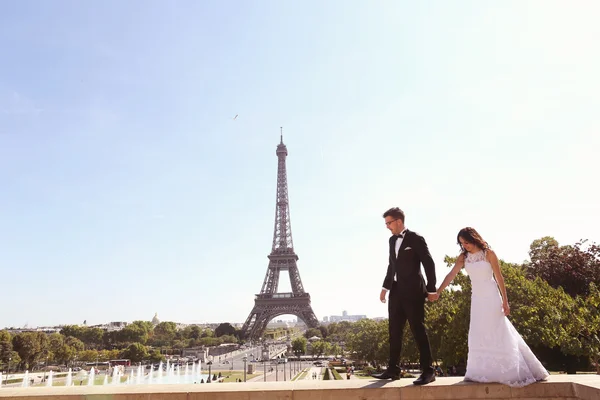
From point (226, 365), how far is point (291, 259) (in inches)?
953

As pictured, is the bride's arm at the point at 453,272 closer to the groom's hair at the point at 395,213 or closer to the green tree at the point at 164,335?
the groom's hair at the point at 395,213

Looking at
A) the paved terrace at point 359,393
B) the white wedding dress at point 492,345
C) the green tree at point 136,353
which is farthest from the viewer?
the green tree at point 136,353

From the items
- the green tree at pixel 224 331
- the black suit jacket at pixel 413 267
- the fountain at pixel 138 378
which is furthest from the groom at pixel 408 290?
the green tree at pixel 224 331

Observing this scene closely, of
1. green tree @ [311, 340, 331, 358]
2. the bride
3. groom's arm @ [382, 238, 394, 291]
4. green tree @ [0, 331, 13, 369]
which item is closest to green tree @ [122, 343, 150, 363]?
green tree @ [0, 331, 13, 369]

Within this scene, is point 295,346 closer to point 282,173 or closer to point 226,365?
point 226,365

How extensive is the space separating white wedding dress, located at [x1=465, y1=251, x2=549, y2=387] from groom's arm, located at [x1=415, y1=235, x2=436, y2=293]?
0.49 m

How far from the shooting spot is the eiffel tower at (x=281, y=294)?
84938 mm

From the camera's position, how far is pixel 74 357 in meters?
80.4

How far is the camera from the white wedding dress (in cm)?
518

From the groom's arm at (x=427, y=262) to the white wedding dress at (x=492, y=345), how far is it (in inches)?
19.1

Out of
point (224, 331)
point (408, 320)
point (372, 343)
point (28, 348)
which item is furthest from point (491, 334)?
point (224, 331)

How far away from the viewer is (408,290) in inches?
231

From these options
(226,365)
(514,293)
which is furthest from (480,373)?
(226,365)

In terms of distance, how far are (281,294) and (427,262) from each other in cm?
8280
